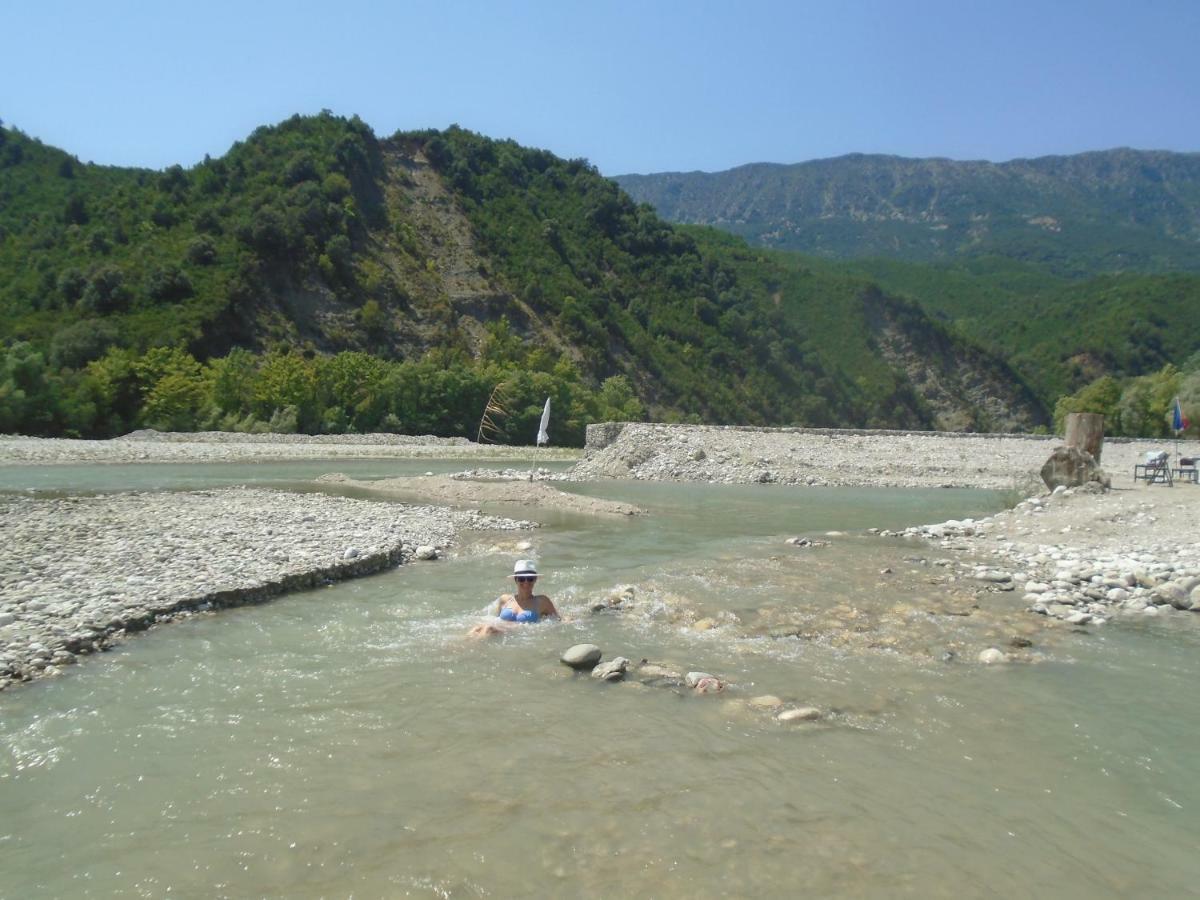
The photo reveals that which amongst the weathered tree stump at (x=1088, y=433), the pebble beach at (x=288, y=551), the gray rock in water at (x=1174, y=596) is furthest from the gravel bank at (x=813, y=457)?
the gray rock in water at (x=1174, y=596)

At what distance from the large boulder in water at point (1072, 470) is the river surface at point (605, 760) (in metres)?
12.7

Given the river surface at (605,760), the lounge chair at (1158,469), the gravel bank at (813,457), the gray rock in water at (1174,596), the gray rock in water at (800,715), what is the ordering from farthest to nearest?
the gravel bank at (813,457), the lounge chair at (1158,469), the gray rock in water at (1174,596), the gray rock in water at (800,715), the river surface at (605,760)

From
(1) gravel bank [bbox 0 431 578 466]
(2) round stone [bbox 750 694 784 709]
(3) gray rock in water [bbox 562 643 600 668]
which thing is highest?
(3) gray rock in water [bbox 562 643 600 668]

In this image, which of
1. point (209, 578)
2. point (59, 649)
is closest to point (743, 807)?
point (59, 649)

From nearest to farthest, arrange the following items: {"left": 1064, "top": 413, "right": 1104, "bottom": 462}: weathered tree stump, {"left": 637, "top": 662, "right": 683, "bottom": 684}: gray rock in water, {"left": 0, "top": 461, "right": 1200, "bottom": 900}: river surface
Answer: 1. {"left": 0, "top": 461, "right": 1200, "bottom": 900}: river surface
2. {"left": 637, "top": 662, "right": 683, "bottom": 684}: gray rock in water
3. {"left": 1064, "top": 413, "right": 1104, "bottom": 462}: weathered tree stump

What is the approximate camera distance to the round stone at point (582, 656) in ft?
28.1

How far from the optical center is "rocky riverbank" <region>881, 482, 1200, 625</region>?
12000 mm

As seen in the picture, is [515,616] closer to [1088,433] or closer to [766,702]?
[766,702]

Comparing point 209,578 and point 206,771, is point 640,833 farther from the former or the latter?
point 209,578

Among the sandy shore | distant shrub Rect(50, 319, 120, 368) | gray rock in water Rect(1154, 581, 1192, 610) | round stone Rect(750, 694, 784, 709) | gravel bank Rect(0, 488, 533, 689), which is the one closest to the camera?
round stone Rect(750, 694, 784, 709)

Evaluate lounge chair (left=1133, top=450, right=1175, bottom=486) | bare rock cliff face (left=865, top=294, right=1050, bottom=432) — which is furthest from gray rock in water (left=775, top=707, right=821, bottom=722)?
bare rock cliff face (left=865, top=294, right=1050, bottom=432)

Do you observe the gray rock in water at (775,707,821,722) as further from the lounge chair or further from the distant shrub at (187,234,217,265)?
the distant shrub at (187,234,217,265)

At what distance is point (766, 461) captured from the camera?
135ft

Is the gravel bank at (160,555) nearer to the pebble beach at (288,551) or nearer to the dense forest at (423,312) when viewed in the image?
the pebble beach at (288,551)
